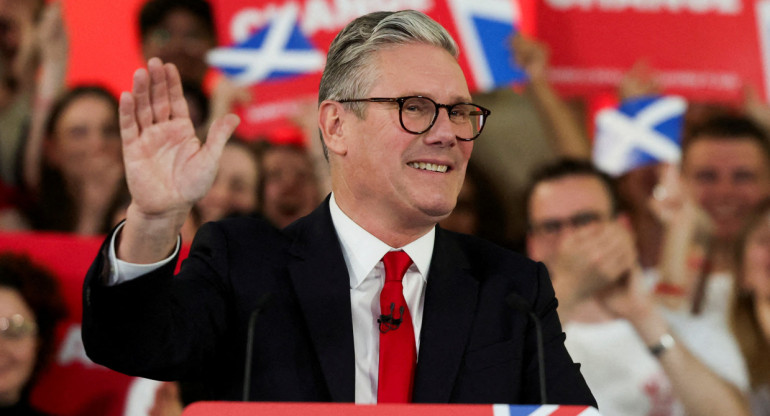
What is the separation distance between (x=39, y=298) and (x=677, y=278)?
249 cm

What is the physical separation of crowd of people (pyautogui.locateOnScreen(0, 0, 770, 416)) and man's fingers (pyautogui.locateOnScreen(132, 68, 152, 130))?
204 centimetres

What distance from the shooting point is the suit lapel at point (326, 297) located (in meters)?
1.35

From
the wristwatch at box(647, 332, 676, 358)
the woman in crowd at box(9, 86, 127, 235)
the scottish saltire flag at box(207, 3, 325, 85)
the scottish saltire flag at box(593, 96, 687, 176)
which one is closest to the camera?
the wristwatch at box(647, 332, 676, 358)

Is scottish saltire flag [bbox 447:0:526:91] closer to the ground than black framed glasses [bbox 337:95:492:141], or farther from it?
closer to the ground

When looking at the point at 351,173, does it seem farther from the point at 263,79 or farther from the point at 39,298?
the point at 263,79

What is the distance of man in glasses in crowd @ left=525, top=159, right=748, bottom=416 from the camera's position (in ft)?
10.1

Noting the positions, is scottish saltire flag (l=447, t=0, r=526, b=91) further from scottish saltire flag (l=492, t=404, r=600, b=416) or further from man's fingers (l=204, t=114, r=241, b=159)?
scottish saltire flag (l=492, t=404, r=600, b=416)

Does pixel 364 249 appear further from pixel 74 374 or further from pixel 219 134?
pixel 74 374

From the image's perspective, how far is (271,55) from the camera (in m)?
4.21

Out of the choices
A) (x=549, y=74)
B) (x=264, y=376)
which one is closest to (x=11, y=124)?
(x=549, y=74)

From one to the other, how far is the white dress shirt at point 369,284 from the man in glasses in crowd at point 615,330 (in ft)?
5.62

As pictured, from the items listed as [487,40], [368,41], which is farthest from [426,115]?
[487,40]

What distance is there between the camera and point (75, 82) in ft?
13.9

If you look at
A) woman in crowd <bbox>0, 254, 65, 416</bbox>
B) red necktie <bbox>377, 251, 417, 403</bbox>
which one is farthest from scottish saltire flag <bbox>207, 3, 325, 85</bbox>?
red necktie <bbox>377, 251, 417, 403</bbox>
